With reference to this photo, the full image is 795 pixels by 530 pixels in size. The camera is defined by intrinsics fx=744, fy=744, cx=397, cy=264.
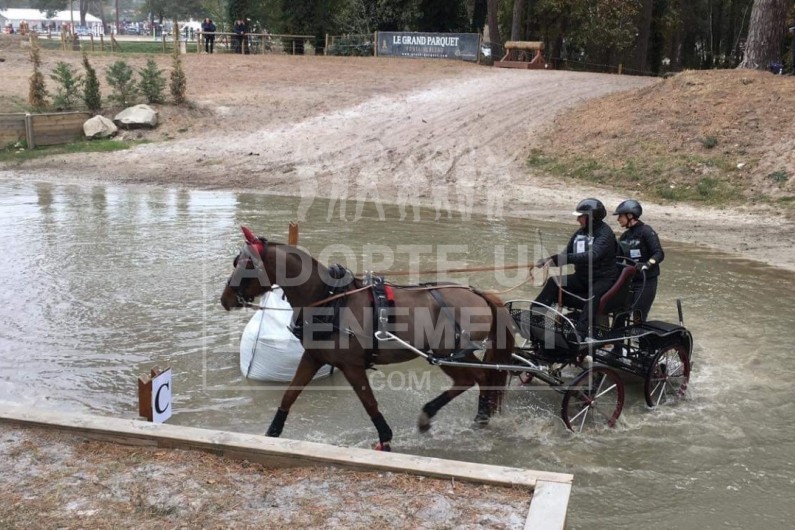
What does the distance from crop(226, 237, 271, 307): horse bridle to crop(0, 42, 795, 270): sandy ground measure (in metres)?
10.3

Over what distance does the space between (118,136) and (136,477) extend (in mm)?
20798

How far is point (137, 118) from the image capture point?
24.0m

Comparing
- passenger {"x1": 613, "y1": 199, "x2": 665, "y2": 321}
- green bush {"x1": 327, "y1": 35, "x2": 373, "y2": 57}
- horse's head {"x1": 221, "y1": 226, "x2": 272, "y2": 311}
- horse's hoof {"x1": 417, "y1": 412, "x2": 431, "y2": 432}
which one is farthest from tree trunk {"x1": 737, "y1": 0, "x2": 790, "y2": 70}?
horse's head {"x1": 221, "y1": 226, "x2": 272, "y2": 311}

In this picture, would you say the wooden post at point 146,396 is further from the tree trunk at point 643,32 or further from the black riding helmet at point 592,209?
the tree trunk at point 643,32

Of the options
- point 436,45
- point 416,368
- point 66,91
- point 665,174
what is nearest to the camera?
point 416,368

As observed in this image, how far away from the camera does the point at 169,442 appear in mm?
5383

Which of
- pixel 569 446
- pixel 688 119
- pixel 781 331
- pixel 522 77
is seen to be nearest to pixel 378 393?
pixel 569 446

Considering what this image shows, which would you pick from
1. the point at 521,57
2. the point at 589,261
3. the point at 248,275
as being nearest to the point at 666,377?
the point at 589,261

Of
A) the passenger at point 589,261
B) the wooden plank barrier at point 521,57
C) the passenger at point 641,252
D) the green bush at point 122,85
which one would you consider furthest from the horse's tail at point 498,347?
the wooden plank barrier at point 521,57

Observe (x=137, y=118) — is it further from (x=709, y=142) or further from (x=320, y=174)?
(x=709, y=142)

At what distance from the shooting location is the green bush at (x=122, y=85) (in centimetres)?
2504

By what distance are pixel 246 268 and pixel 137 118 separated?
2030 cm

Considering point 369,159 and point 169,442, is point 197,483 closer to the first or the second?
point 169,442

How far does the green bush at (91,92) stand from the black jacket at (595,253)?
2153 cm
